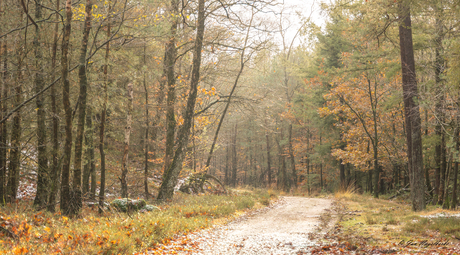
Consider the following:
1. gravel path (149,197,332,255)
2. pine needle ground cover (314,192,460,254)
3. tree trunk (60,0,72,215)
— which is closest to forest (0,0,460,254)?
tree trunk (60,0,72,215)

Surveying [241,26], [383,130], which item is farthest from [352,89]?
[241,26]

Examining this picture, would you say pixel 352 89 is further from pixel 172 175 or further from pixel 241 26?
pixel 172 175

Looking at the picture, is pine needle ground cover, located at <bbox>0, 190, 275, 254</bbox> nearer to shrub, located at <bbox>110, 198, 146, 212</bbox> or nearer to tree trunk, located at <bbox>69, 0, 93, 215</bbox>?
tree trunk, located at <bbox>69, 0, 93, 215</bbox>

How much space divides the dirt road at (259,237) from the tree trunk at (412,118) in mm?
3809

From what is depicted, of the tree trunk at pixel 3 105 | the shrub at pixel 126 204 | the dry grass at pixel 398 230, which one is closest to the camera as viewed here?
the dry grass at pixel 398 230

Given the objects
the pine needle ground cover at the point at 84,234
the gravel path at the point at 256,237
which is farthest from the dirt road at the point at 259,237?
the pine needle ground cover at the point at 84,234

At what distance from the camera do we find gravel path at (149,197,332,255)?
596 cm

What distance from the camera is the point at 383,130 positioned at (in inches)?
666

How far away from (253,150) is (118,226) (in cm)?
3497

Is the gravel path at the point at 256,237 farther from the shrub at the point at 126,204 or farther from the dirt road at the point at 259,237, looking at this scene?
the shrub at the point at 126,204

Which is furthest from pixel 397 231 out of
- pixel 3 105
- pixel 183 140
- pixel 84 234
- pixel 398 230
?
pixel 3 105

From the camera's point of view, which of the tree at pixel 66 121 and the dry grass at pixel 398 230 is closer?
the dry grass at pixel 398 230

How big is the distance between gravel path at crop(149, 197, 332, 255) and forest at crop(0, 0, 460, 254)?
261cm

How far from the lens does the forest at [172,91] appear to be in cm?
740
